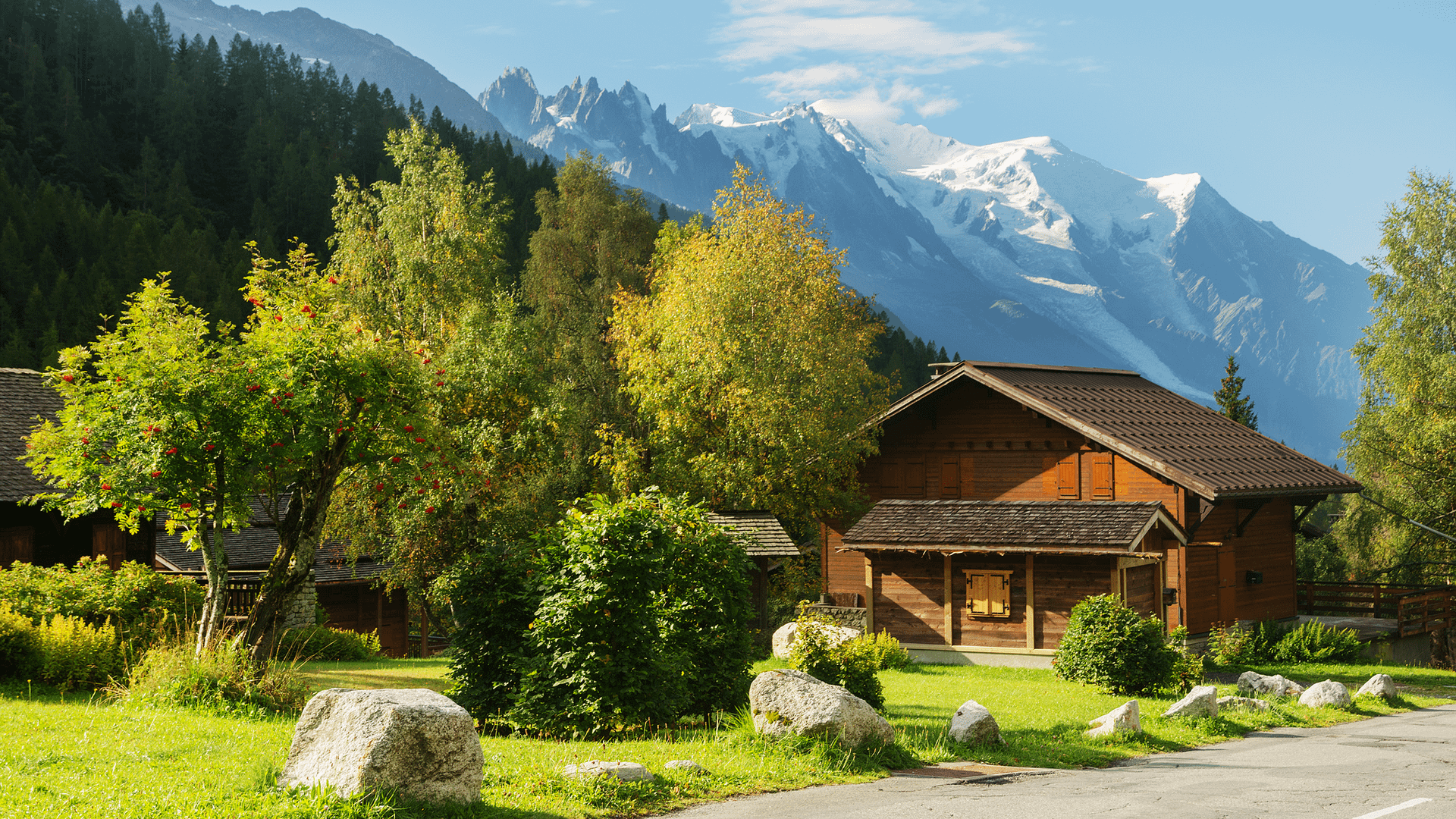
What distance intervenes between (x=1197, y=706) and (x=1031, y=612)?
9474mm

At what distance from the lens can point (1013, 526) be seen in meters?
27.0

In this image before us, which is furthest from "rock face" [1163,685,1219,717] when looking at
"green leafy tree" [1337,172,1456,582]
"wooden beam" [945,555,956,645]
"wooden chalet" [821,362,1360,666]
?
"green leafy tree" [1337,172,1456,582]

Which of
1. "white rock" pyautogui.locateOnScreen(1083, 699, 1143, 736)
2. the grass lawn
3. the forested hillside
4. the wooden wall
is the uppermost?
the forested hillside

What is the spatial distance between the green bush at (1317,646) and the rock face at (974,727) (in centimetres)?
1870

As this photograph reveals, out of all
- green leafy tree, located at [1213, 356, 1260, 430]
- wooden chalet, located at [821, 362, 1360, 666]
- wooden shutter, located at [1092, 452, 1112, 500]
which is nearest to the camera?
wooden chalet, located at [821, 362, 1360, 666]

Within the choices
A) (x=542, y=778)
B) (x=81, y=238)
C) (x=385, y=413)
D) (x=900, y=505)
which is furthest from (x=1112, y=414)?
(x=81, y=238)

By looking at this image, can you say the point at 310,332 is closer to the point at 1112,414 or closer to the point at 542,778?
the point at 542,778

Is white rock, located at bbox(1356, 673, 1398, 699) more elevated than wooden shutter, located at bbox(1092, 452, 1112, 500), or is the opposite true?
wooden shutter, located at bbox(1092, 452, 1112, 500)

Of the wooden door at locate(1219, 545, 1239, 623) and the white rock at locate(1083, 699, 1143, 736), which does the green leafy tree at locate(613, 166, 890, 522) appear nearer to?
the wooden door at locate(1219, 545, 1239, 623)

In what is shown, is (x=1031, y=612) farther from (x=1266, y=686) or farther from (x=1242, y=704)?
A: (x=1242, y=704)

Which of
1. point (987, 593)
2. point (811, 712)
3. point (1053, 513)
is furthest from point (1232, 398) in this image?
point (811, 712)

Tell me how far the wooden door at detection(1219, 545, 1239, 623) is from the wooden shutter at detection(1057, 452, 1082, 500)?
168 inches

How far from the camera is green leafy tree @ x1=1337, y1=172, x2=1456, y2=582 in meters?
37.1

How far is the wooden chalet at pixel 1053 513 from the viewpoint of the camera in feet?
86.8
